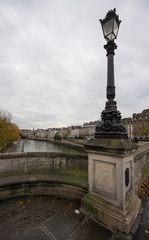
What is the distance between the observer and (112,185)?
10.1 ft

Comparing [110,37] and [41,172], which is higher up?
[110,37]

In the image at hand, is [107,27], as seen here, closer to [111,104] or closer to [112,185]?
[111,104]

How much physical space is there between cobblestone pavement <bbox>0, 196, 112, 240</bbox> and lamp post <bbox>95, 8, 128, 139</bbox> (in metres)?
1.87

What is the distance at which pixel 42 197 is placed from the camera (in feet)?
13.8

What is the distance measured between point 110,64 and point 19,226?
4.09 m

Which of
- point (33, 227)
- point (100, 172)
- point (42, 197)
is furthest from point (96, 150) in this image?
point (42, 197)

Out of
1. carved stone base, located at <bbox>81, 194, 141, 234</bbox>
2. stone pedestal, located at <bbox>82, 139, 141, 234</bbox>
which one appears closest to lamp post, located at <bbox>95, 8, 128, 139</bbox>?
stone pedestal, located at <bbox>82, 139, 141, 234</bbox>

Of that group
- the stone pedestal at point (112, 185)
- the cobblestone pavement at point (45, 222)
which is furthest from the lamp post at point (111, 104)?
the cobblestone pavement at point (45, 222)

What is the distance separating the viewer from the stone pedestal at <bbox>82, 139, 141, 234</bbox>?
2.85 meters

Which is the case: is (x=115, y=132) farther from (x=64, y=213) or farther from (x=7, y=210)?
(x=7, y=210)

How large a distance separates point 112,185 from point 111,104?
1.81 metres

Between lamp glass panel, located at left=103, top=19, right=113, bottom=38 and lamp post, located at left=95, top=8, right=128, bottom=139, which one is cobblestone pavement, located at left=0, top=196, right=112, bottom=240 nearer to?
lamp post, located at left=95, top=8, right=128, bottom=139

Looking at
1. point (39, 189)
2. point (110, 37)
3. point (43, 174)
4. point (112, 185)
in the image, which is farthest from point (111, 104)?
point (39, 189)

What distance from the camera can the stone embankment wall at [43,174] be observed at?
13.7 feet
